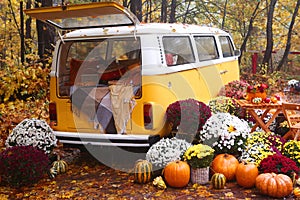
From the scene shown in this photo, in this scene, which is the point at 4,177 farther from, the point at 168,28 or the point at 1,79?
the point at 1,79

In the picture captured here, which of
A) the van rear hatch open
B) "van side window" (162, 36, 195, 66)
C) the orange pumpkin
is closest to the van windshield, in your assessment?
the van rear hatch open

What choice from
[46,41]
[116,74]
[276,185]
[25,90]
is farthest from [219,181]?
[46,41]

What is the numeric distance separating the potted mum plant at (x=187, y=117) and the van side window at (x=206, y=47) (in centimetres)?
161

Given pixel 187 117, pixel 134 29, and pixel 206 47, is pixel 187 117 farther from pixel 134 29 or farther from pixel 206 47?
pixel 206 47

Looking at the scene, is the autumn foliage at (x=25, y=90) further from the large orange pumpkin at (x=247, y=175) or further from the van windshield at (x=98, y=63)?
the large orange pumpkin at (x=247, y=175)

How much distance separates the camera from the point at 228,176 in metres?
5.00

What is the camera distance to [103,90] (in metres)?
5.82

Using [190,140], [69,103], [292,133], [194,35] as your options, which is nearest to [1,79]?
[69,103]

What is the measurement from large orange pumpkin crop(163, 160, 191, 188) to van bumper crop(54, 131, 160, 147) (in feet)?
1.74

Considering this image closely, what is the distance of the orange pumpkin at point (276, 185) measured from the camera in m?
4.44

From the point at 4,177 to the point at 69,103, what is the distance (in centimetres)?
148

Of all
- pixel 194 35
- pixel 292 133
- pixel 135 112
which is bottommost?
pixel 292 133

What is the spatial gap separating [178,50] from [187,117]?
1236mm

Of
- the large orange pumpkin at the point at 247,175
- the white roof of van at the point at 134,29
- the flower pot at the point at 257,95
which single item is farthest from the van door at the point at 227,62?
the large orange pumpkin at the point at 247,175
